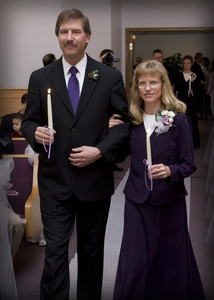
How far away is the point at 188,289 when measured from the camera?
3021 mm

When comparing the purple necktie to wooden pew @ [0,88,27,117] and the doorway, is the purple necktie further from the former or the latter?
the doorway

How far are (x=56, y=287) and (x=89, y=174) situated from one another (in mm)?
673

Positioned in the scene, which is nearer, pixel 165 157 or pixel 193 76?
pixel 165 157

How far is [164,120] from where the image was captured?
2803 millimetres

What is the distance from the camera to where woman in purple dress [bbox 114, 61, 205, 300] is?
287cm

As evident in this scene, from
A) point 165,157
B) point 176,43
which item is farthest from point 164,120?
point 176,43

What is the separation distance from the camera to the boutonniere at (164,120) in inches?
110

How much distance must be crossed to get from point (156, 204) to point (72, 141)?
606 mm

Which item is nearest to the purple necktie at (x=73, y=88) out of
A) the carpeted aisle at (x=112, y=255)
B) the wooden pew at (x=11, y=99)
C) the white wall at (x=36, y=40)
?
the carpeted aisle at (x=112, y=255)

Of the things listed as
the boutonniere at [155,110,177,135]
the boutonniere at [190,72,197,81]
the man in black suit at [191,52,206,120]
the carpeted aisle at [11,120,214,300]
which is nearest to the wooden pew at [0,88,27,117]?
the boutonniere at [190,72,197,81]

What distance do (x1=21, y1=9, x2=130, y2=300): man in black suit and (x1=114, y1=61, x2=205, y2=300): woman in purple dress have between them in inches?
5.2

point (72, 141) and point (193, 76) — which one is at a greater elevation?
point (193, 76)

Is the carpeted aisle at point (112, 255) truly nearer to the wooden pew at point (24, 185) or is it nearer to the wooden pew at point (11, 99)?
the wooden pew at point (24, 185)

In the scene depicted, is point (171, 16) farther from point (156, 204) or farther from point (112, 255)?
point (156, 204)
